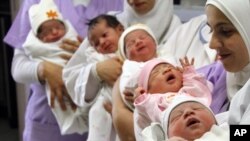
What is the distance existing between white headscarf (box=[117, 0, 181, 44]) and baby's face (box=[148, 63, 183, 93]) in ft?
1.25

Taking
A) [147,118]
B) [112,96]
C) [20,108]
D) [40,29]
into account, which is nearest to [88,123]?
[112,96]

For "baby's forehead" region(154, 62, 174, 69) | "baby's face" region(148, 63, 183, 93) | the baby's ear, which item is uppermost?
the baby's ear

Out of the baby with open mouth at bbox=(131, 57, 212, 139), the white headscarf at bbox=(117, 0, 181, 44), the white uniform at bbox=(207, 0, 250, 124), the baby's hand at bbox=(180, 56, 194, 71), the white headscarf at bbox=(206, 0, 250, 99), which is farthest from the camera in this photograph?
the white headscarf at bbox=(117, 0, 181, 44)

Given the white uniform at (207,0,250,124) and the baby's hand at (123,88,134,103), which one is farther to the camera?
the baby's hand at (123,88,134,103)

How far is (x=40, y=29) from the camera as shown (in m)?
2.04

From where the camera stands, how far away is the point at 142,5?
179 centimetres

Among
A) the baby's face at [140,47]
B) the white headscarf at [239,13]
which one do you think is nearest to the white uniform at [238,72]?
the white headscarf at [239,13]

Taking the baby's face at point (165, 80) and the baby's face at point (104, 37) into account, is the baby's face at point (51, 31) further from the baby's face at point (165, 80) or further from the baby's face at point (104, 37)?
the baby's face at point (165, 80)

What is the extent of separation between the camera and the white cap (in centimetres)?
203

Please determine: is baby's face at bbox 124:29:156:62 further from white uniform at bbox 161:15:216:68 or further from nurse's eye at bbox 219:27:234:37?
nurse's eye at bbox 219:27:234:37

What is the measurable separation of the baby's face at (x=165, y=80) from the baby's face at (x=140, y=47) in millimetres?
186

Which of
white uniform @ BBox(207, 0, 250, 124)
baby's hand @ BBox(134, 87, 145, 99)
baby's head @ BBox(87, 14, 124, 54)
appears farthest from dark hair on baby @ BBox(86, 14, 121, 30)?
white uniform @ BBox(207, 0, 250, 124)

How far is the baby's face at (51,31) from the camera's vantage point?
Result: 2.02 metres

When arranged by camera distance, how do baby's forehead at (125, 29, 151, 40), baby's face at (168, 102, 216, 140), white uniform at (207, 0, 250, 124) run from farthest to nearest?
baby's forehead at (125, 29, 151, 40) → baby's face at (168, 102, 216, 140) → white uniform at (207, 0, 250, 124)
